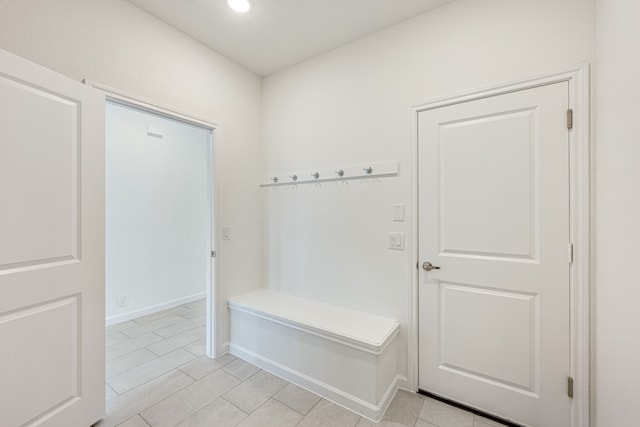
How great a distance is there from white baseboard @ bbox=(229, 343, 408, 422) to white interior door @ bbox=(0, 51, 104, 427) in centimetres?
104

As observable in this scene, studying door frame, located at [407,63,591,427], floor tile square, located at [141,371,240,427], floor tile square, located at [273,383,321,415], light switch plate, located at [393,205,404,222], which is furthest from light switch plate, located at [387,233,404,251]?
floor tile square, located at [141,371,240,427]

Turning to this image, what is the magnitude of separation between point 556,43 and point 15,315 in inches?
125

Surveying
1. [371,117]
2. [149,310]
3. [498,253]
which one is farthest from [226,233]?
[498,253]

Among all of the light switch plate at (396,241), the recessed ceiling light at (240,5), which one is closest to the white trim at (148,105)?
the recessed ceiling light at (240,5)

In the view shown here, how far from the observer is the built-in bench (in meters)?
1.72

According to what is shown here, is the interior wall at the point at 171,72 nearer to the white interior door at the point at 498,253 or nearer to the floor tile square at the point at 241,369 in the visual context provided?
the floor tile square at the point at 241,369

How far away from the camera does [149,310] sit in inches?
133

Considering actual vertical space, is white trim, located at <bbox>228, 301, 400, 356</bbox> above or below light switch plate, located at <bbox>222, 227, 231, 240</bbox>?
below

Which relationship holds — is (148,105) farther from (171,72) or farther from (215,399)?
(215,399)

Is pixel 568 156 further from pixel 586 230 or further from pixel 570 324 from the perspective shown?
pixel 570 324

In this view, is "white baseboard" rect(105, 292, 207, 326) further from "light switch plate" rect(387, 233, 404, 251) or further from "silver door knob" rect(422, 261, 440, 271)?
"silver door knob" rect(422, 261, 440, 271)

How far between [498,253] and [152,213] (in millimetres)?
3796

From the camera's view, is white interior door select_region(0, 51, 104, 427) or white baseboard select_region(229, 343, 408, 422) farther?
white baseboard select_region(229, 343, 408, 422)

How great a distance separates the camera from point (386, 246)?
80.1 inches
